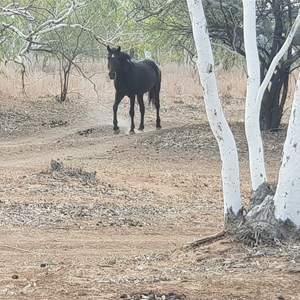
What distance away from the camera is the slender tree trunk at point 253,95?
7.62 m

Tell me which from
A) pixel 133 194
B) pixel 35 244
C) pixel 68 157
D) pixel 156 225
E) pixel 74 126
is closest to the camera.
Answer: pixel 35 244

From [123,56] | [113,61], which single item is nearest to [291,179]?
[113,61]

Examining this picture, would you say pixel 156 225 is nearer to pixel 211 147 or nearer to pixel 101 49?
pixel 211 147

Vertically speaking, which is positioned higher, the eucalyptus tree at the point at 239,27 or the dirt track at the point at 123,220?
the eucalyptus tree at the point at 239,27

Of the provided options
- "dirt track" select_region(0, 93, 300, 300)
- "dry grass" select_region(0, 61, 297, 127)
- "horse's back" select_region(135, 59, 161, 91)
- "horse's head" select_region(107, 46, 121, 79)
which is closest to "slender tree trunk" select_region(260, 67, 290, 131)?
"dirt track" select_region(0, 93, 300, 300)

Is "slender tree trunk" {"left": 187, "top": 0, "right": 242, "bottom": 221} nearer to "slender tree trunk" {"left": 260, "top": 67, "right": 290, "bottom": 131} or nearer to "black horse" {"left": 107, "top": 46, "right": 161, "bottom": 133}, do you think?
"slender tree trunk" {"left": 260, "top": 67, "right": 290, "bottom": 131}

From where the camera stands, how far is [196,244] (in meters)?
7.48

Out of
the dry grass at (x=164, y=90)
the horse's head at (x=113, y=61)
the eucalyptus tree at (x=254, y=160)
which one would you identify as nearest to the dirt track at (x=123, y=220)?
the eucalyptus tree at (x=254, y=160)

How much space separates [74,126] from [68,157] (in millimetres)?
6608

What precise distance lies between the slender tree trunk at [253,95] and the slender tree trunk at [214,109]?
0.61ft

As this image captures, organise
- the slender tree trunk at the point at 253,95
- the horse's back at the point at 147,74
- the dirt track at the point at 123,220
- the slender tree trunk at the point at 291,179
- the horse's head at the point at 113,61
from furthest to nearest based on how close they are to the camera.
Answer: the horse's back at the point at 147,74 < the horse's head at the point at 113,61 < the slender tree trunk at the point at 253,95 < the slender tree trunk at the point at 291,179 < the dirt track at the point at 123,220

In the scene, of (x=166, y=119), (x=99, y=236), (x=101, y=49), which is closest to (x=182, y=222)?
(x=99, y=236)

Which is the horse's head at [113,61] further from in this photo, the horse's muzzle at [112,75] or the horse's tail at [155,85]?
the horse's tail at [155,85]

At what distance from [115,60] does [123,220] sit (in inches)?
486
